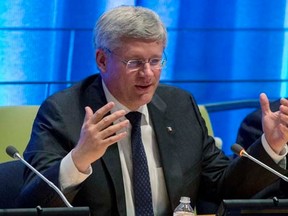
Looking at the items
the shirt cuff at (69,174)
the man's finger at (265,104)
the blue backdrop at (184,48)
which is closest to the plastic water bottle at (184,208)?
the shirt cuff at (69,174)

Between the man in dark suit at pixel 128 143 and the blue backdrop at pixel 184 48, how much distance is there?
167cm

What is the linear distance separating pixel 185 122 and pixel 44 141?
615 mm

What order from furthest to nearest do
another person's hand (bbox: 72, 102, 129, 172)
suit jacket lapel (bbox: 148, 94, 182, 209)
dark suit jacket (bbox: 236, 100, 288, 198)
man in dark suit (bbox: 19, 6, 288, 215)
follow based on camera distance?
1. dark suit jacket (bbox: 236, 100, 288, 198)
2. suit jacket lapel (bbox: 148, 94, 182, 209)
3. man in dark suit (bbox: 19, 6, 288, 215)
4. another person's hand (bbox: 72, 102, 129, 172)

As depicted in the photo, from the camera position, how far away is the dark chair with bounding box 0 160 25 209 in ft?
10.7

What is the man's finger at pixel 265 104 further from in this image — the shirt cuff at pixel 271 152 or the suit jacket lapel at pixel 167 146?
the suit jacket lapel at pixel 167 146

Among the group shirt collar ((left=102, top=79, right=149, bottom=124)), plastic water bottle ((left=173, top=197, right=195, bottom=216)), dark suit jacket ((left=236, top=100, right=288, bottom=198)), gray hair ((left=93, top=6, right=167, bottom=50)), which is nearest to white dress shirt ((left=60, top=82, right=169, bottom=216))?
shirt collar ((left=102, top=79, right=149, bottom=124))

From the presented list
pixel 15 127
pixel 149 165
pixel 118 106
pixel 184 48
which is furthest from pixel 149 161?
pixel 184 48

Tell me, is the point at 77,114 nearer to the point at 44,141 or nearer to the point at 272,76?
the point at 44,141

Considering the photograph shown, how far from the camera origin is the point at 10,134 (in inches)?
150

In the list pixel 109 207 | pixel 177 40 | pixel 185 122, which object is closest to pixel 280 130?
pixel 185 122

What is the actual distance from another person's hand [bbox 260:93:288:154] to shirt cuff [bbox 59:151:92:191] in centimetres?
71

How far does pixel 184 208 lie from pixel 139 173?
0.27 metres

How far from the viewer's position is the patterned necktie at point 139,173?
3.23m

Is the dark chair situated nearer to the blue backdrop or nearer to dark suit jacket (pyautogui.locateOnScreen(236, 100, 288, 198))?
dark suit jacket (pyautogui.locateOnScreen(236, 100, 288, 198))
